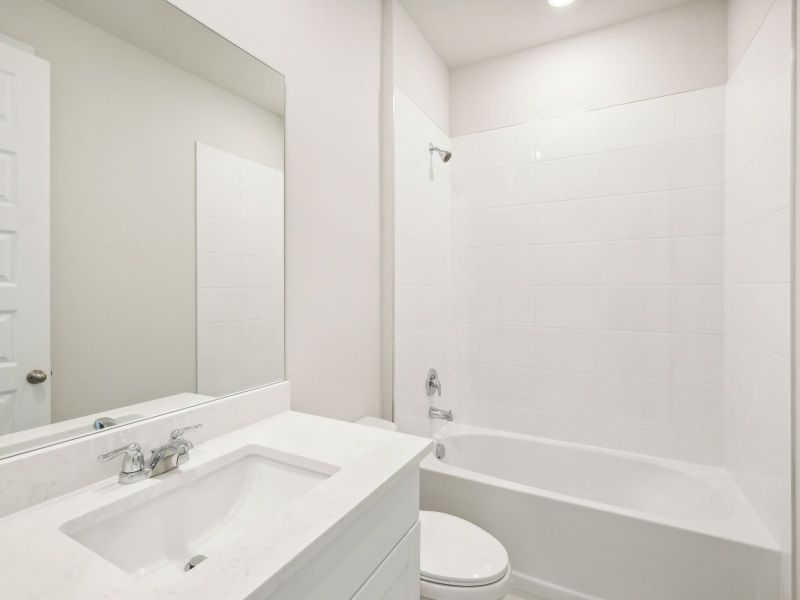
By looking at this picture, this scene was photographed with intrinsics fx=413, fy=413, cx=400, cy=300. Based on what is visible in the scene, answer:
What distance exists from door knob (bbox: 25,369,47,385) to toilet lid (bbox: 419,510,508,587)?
3.73 ft

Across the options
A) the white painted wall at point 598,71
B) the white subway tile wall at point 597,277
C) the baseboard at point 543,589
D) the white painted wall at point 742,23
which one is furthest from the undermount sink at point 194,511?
the white painted wall at point 598,71

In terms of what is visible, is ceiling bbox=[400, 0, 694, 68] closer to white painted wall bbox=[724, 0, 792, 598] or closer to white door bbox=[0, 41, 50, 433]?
white painted wall bbox=[724, 0, 792, 598]

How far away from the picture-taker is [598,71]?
7.04ft

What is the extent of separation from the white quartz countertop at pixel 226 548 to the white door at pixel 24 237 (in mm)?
171

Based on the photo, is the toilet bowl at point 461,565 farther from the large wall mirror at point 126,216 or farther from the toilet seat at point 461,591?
the large wall mirror at point 126,216

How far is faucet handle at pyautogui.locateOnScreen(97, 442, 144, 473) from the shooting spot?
84 cm

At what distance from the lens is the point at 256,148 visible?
1261 millimetres

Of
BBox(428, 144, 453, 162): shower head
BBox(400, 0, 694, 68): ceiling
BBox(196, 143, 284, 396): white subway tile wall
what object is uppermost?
BBox(400, 0, 694, 68): ceiling

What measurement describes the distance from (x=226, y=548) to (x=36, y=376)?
0.53m

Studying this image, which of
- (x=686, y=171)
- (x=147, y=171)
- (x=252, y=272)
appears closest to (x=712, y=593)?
(x=686, y=171)

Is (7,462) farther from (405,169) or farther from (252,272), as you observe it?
(405,169)

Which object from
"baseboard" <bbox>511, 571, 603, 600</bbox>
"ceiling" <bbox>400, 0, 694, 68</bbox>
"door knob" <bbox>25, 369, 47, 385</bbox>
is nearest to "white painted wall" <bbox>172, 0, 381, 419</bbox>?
"ceiling" <bbox>400, 0, 694, 68</bbox>

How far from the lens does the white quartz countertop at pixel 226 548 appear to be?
53cm

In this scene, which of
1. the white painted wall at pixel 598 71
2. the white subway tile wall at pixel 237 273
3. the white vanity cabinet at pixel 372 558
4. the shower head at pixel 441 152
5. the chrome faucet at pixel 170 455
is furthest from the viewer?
the shower head at pixel 441 152
